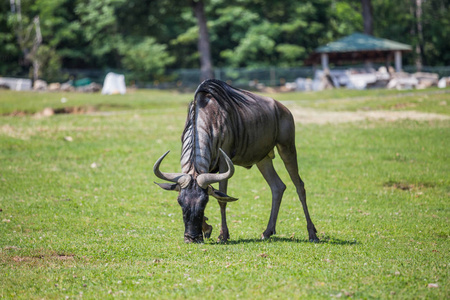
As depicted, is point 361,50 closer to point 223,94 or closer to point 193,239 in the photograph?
point 223,94

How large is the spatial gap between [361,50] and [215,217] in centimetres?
3537

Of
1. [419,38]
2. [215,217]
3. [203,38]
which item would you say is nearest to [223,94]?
[215,217]

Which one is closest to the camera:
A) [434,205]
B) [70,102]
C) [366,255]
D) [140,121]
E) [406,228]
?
[366,255]

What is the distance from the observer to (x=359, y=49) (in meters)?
45.4

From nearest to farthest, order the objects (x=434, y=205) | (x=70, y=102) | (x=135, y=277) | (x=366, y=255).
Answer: (x=135, y=277)
(x=366, y=255)
(x=434, y=205)
(x=70, y=102)

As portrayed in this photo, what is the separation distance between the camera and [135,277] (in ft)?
25.7

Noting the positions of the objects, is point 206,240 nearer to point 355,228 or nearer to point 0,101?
point 355,228

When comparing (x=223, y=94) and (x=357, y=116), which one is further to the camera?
(x=357, y=116)

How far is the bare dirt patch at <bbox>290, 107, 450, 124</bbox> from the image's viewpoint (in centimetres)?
2712

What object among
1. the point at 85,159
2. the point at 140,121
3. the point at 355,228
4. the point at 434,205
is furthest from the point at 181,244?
the point at 140,121

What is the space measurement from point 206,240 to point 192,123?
2.11 m

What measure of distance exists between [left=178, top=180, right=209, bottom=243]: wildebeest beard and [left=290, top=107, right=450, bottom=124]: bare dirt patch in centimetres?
1862

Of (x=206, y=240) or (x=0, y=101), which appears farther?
(x=0, y=101)

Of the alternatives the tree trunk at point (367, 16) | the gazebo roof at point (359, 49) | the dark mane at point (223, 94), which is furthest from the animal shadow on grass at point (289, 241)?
the tree trunk at point (367, 16)
